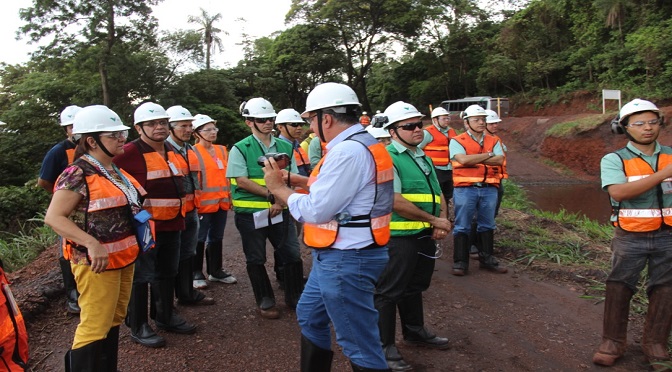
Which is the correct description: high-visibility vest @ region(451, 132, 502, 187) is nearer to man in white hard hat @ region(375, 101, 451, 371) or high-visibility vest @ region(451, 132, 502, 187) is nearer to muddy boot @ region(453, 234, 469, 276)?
muddy boot @ region(453, 234, 469, 276)

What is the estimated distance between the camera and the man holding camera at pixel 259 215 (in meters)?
4.64

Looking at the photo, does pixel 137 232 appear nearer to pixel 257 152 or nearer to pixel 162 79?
pixel 257 152

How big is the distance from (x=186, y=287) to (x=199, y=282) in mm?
756

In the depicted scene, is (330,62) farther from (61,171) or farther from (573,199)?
(61,171)

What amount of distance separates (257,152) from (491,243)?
11.2 feet

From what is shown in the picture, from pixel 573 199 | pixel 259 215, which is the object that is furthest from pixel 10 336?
pixel 573 199

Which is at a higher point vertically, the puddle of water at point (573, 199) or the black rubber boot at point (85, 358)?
the black rubber boot at point (85, 358)

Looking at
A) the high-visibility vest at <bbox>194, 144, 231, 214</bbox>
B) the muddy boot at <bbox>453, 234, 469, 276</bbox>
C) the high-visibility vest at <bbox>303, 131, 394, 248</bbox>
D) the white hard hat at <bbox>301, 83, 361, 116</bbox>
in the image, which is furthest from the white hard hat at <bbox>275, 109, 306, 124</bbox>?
the high-visibility vest at <bbox>303, 131, 394, 248</bbox>

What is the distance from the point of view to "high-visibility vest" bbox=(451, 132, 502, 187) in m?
6.12

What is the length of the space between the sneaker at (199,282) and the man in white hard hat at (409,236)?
2555 mm

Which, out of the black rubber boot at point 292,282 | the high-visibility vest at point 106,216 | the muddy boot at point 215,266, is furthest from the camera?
the muddy boot at point 215,266

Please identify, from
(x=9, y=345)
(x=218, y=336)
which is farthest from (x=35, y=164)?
(x=9, y=345)

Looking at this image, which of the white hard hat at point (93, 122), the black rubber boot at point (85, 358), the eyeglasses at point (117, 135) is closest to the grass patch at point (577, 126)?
the eyeglasses at point (117, 135)

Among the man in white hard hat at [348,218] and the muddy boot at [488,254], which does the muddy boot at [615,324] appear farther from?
the muddy boot at [488,254]
